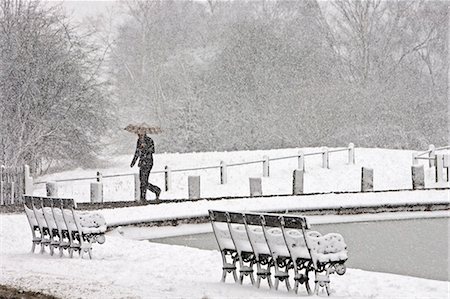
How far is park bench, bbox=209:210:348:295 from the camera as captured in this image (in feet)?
44.0

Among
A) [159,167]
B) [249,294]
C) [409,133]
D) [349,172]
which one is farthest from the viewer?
[409,133]

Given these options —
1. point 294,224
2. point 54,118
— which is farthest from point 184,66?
point 294,224

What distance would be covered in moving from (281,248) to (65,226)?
5339 mm

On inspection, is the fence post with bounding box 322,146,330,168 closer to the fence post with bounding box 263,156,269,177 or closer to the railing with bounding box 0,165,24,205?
the fence post with bounding box 263,156,269,177

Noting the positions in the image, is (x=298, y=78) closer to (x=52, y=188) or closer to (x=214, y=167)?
(x=214, y=167)

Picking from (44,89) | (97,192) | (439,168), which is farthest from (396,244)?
(44,89)

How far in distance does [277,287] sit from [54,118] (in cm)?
3089

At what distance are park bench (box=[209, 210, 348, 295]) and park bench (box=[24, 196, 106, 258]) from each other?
11.6ft

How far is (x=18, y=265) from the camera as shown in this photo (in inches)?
648

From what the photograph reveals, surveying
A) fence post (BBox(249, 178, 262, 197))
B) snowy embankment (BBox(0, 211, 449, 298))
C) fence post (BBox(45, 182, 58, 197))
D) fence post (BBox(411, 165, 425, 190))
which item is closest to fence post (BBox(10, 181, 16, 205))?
fence post (BBox(45, 182, 58, 197))

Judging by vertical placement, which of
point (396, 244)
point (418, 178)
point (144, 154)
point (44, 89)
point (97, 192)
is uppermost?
point (44, 89)

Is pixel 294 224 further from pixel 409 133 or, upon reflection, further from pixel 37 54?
pixel 409 133

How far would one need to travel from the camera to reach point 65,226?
17.8 meters

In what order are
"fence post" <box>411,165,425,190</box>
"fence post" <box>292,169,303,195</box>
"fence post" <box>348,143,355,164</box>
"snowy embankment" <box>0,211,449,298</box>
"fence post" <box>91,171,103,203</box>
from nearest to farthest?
"snowy embankment" <box>0,211,449,298</box>, "fence post" <box>91,171,103,203</box>, "fence post" <box>292,169,303,195</box>, "fence post" <box>411,165,425,190</box>, "fence post" <box>348,143,355,164</box>
